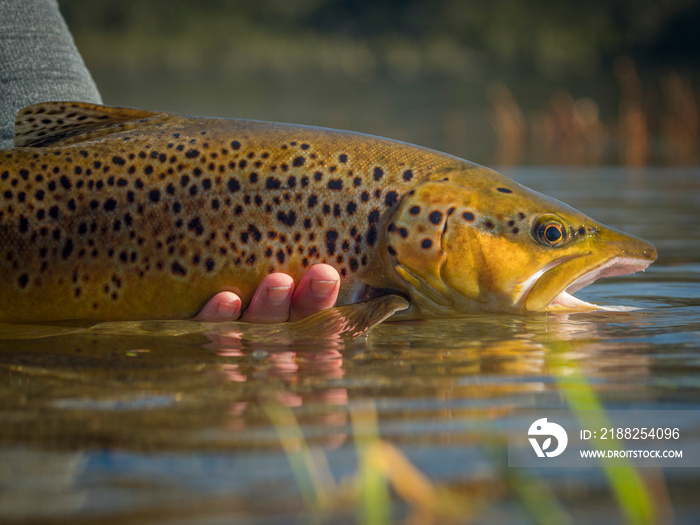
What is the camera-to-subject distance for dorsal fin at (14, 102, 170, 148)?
3.67 meters

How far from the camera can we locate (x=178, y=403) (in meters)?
2.24

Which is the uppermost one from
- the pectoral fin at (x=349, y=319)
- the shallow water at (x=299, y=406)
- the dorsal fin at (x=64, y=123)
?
the dorsal fin at (x=64, y=123)

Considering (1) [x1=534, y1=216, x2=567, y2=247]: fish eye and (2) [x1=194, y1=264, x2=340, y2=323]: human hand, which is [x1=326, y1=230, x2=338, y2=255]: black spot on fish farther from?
(1) [x1=534, y1=216, x2=567, y2=247]: fish eye

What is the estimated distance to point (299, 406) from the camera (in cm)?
222

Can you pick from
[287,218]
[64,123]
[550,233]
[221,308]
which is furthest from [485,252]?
[64,123]

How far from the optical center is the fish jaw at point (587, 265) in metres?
3.47

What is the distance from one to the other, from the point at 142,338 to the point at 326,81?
91021mm

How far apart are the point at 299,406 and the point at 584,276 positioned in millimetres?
1767

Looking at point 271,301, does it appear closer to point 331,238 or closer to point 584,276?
point 331,238

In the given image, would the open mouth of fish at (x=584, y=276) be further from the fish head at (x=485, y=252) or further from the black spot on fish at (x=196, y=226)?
the black spot on fish at (x=196, y=226)

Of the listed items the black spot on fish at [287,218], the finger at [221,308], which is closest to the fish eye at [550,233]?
the black spot on fish at [287,218]

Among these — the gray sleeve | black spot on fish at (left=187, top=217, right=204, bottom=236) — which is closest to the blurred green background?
the gray sleeve

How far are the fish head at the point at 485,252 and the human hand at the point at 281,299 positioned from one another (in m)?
0.30

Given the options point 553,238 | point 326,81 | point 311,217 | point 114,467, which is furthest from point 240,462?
point 326,81
